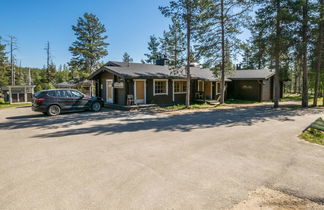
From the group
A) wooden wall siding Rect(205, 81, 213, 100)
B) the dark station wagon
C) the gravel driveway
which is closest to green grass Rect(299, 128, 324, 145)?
the gravel driveway

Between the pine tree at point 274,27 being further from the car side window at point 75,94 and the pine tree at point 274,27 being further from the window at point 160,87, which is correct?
the car side window at point 75,94

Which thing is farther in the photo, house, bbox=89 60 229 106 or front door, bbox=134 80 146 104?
front door, bbox=134 80 146 104

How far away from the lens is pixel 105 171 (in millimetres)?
3914

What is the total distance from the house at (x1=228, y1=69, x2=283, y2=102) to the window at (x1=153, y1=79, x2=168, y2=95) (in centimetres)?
1016

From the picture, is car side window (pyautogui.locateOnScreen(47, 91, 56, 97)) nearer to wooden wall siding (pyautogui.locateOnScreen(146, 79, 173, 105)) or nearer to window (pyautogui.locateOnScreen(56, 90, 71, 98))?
window (pyautogui.locateOnScreen(56, 90, 71, 98))

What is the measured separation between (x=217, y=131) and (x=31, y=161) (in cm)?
604

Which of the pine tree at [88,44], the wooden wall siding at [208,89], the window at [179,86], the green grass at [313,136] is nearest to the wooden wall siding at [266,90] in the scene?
the wooden wall siding at [208,89]

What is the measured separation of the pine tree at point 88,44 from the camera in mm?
31047

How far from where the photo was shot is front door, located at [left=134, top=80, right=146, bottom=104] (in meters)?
15.0

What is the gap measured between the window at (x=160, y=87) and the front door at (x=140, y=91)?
1045 mm

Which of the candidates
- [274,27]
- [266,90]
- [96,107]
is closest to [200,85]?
[274,27]

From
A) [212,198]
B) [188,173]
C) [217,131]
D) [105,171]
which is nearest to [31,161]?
[105,171]

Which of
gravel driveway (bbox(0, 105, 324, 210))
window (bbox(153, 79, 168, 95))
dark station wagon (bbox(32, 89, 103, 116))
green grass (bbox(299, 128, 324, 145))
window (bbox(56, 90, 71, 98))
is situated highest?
window (bbox(153, 79, 168, 95))

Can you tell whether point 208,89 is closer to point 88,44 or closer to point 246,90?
point 246,90
